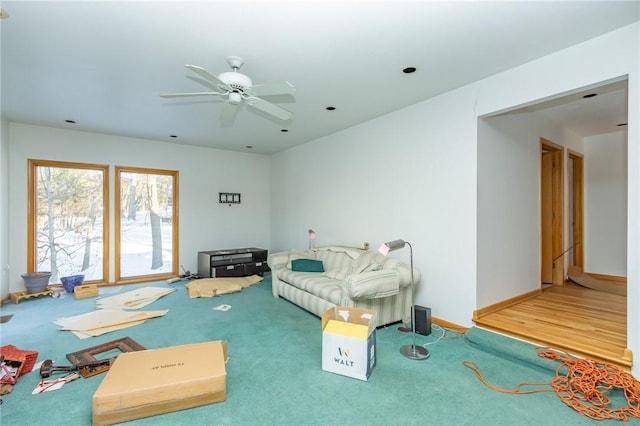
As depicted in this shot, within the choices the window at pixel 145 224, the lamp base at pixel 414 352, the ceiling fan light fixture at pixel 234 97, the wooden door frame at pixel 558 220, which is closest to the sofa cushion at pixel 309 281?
the lamp base at pixel 414 352

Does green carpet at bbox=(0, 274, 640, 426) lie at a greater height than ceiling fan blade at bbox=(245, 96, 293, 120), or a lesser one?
lesser

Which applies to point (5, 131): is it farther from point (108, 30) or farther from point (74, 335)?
point (108, 30)

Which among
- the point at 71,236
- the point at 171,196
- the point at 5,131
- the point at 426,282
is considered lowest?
the point at 426,282

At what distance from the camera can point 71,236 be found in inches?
208

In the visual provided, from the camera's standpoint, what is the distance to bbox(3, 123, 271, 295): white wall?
4.83 meters

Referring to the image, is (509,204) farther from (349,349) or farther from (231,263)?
(231,263)

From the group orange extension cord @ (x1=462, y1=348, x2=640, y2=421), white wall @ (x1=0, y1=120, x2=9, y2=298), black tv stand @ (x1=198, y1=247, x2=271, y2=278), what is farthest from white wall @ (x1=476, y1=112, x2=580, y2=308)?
white wall @ (x1=0, y1=120, x2=9, y2=298)

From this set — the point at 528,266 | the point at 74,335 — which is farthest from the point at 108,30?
the point at 528,266

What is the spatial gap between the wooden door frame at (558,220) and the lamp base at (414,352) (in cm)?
350

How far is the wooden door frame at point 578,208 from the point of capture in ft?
17.9

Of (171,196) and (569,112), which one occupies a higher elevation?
(569,112)

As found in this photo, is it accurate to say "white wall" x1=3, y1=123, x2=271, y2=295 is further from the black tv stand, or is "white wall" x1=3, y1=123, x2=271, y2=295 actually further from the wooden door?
the wooden door

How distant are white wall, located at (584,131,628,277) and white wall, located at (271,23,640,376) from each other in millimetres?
2735

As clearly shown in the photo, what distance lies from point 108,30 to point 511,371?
415 cm
